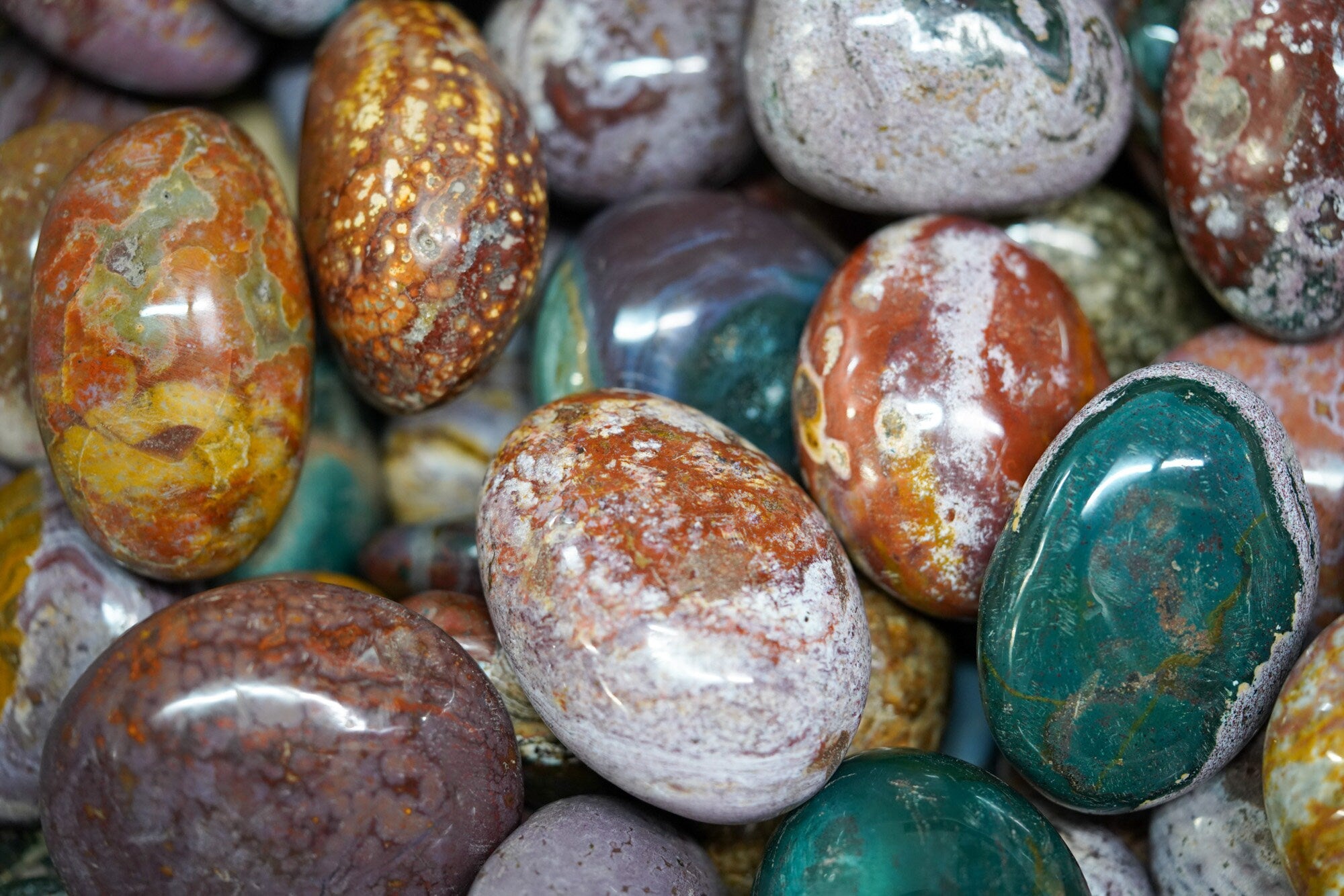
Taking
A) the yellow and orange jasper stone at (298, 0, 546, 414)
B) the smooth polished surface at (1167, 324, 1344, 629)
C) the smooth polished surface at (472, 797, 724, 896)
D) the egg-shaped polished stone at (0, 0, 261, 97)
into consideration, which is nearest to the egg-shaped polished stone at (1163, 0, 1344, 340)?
the smooth polished surface at (1167, 324, 1344, 629)

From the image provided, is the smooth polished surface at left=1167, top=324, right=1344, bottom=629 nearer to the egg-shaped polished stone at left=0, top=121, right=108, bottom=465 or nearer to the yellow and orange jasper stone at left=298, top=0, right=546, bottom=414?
the yellow and orange jasper stone at left=298, top=0, right=546, bottom=414

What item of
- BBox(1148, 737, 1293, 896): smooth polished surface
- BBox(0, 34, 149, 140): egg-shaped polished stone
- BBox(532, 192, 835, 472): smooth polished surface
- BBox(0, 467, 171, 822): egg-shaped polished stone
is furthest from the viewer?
BBox(0, 34, 149, 140): egg-shaped polished stone

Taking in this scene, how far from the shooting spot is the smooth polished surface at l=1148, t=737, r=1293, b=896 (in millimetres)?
893

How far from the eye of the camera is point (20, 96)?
50.4 inches

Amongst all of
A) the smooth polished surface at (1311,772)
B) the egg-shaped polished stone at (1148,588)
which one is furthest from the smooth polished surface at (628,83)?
the smooth polished surface at (1311,772)

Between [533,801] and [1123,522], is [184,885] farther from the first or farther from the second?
[1123,522]

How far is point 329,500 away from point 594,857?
569 millimetres

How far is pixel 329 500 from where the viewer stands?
120cm

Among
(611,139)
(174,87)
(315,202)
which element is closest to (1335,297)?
(611,139)

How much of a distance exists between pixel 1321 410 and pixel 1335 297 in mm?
117

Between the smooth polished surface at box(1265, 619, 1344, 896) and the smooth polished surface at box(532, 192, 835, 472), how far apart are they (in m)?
0.53

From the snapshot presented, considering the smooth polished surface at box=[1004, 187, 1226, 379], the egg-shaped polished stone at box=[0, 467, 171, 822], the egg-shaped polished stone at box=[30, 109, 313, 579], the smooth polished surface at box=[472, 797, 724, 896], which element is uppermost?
the egg-shaped polished stone at box=[30, 109, 313, 579]

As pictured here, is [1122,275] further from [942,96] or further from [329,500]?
[329,500]

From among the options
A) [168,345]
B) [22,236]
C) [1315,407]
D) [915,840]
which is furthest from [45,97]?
[1315,407]
